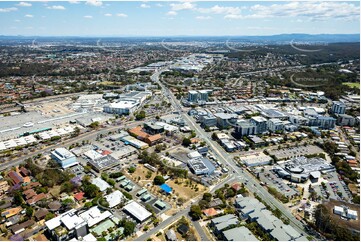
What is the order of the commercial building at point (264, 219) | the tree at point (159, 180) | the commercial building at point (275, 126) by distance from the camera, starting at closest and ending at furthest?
the commercial building at point (264, 219), the tree at point (159, 180), the commercial building at point (275, 126)

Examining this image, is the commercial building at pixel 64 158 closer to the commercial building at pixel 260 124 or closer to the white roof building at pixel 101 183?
the white roof building at pixel 101 183

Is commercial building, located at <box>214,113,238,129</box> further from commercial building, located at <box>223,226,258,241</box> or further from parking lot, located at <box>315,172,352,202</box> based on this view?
commercial building, located at <box>223,226,258,241</box>

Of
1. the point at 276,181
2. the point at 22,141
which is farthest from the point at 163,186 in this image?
the point at 22,141

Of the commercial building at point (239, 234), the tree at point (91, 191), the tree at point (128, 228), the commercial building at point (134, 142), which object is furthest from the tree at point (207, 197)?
the commercial building at point (134, 142)

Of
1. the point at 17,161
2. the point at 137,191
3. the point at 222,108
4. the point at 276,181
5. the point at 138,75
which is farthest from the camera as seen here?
the point at 138,75

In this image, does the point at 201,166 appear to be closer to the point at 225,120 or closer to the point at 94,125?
the point at 225,120

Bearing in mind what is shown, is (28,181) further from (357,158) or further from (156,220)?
(357,158)
